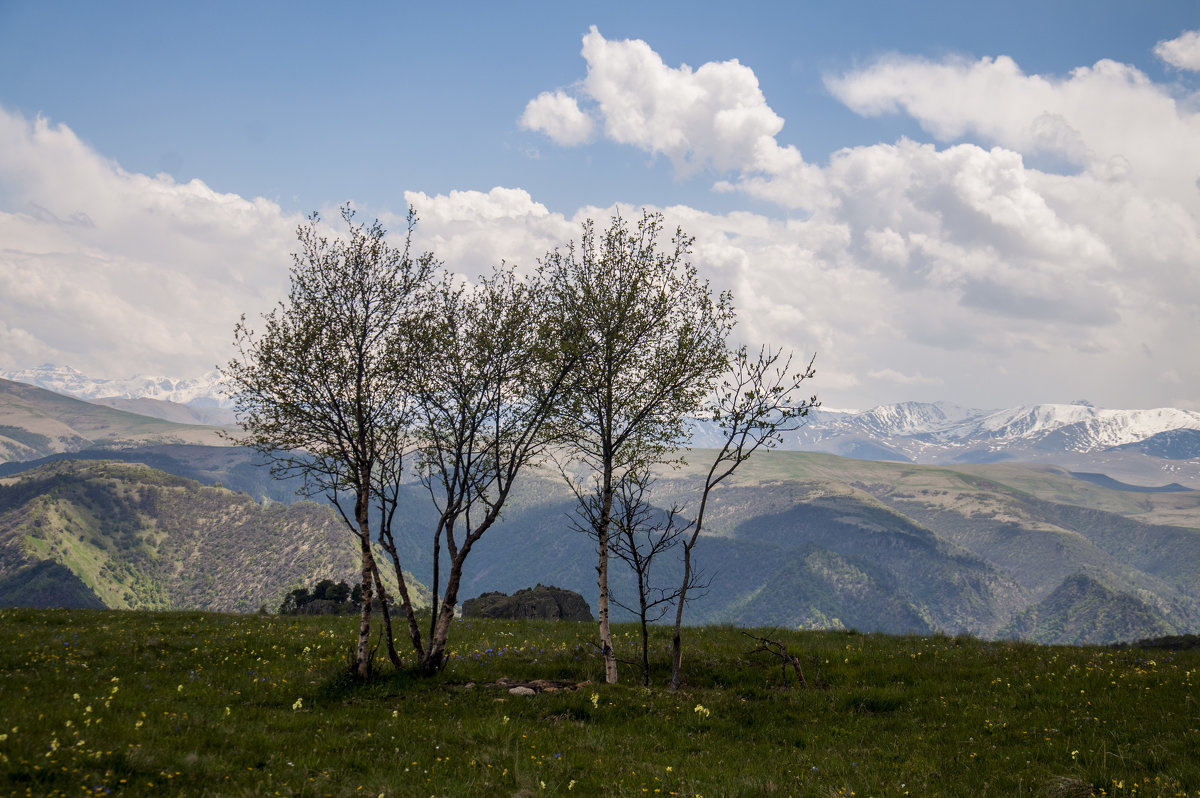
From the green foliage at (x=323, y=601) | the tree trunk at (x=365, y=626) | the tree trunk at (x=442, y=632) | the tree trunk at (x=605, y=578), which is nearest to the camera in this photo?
the tree trunk at (x=365, y=626)

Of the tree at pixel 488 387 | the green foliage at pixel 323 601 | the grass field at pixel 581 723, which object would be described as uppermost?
the tree at pixel 488 387

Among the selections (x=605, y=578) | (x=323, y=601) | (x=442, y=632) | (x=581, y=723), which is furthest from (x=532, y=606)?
(x=581, y=723)

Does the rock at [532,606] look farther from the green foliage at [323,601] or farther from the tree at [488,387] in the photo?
the tree at [488,387]

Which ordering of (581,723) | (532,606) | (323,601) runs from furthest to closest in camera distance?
1. (323,601)
2. (532,606)
3. (581,723)

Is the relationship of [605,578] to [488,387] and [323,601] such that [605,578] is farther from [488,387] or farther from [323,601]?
[323,601]

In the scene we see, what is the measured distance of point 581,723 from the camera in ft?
54.4

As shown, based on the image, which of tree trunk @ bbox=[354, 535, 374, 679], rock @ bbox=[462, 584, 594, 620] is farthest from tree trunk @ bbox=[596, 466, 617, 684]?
rock @ bbox=[462, 584, 594, 620]

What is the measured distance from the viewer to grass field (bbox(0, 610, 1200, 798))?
11688mm

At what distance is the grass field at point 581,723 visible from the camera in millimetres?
11688

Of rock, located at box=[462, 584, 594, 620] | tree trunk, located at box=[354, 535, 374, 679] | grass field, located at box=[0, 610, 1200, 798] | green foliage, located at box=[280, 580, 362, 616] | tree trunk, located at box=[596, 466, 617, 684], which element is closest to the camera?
grass field, located at box=[0, 610, 1200, 798]

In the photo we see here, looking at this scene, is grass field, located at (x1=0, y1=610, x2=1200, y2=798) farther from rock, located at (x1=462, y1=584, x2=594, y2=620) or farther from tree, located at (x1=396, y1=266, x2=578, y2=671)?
rock, located at (x1=462, y1=584, x2=594, y2=620)

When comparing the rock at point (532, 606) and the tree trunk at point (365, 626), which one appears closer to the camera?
the tree trunk at point (365, 626)

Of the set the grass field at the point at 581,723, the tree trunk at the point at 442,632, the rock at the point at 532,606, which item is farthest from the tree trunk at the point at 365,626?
the rock at the point at 532,606

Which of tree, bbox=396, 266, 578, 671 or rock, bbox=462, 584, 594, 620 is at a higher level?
tree, bbox=396, 266, 578, 671
